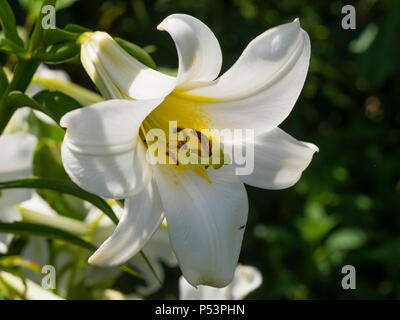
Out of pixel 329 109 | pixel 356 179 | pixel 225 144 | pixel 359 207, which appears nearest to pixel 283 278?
pixel 359 207

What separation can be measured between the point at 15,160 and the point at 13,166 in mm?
11

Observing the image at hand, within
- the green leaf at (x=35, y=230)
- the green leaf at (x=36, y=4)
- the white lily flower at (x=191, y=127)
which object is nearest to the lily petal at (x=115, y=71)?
the white lily flower at (x=191, y=127)

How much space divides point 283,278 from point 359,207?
0.35m

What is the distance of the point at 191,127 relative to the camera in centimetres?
95

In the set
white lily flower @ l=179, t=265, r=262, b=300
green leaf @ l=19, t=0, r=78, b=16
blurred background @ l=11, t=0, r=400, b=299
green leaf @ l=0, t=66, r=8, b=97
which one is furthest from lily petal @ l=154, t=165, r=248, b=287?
blurred background @ l=11, t=0, r=400, b=299

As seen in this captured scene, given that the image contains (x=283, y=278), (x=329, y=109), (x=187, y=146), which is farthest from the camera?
(x=329, y=109)

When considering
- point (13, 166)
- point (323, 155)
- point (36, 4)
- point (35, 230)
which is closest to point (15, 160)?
point (13, 166)

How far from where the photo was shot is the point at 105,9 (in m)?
2.18

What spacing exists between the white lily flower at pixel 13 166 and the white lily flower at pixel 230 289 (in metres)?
0.31

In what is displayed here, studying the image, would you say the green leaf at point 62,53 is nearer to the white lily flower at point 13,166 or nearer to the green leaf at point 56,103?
the green leaf at point 56,103

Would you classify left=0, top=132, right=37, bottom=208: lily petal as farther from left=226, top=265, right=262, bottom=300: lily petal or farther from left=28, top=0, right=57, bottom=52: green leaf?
left=226, top=265, right=262, bottom=300: lily petal
